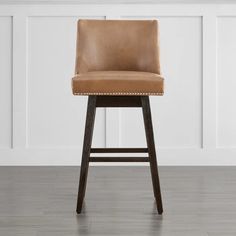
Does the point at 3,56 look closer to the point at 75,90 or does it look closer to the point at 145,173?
the point at 145,173

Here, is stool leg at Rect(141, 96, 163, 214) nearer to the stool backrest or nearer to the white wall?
the stool backrest

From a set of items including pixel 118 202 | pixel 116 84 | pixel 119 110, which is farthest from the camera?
pixel 119 110

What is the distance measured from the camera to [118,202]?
244 centimetres

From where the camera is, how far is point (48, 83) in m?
3.52

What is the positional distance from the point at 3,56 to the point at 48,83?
32cm

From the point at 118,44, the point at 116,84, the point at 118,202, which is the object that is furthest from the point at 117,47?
the point at 118,202

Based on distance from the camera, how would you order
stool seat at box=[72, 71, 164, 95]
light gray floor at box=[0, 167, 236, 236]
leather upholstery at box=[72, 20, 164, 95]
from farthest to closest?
leather upholstery at box=[72, 20, 164, 95], stool seat at box=[72, 71, 164, 95], light gray floor at box=[0, 167, 236, 236]

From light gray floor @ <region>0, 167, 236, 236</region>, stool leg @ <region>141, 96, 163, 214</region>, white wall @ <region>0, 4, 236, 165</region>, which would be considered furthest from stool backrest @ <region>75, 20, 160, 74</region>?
white wall @ <region>0, 4, 236, 165</region>

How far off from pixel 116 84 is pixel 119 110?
1.37 meters

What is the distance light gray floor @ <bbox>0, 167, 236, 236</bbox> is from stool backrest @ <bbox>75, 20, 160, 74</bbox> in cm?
58

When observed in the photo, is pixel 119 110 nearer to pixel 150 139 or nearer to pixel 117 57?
pixel 117 57

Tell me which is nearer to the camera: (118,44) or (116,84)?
(116,84)

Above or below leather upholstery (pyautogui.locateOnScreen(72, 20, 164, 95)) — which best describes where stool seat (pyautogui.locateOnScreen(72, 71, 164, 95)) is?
below

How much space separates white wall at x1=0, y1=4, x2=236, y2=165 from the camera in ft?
11.5
